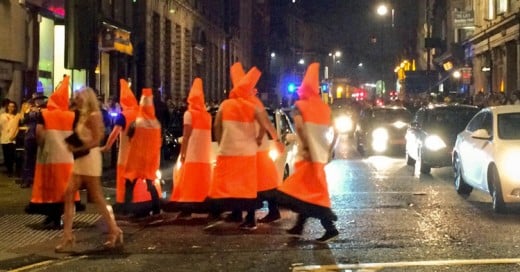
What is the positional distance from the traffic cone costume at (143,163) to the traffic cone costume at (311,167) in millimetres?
2443

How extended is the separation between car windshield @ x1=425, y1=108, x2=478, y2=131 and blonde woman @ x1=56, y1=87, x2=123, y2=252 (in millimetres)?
10942

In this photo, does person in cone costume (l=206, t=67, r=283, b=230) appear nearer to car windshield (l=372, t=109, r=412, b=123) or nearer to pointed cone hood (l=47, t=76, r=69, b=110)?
pointed cone hood (l=47, t=76, r=69, b=110)

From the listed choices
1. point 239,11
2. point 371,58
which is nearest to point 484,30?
point 239,11

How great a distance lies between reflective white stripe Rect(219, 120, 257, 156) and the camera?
10.6 metres

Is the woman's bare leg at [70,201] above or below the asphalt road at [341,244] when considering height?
above

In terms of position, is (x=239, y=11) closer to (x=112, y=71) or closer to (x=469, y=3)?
(x=469, y=3)

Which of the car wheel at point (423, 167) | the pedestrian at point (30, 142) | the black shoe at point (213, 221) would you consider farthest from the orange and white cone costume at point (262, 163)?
the car wheel at point (423, 167)

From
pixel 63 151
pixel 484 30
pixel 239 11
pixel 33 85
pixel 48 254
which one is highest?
pixel 239 11

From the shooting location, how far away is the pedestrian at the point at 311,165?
971 centimetres

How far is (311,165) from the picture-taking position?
979 cm

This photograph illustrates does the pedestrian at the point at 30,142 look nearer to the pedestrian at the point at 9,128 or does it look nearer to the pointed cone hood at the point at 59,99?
the pedestrian at the point at 9,128

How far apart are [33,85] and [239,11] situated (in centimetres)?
4035

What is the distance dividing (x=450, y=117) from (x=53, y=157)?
1076 cm

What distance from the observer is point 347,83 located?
7850 centimetres
